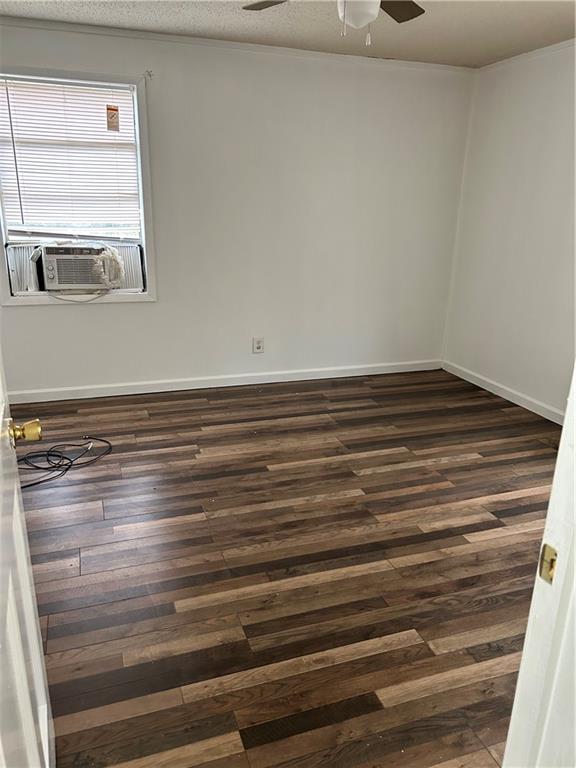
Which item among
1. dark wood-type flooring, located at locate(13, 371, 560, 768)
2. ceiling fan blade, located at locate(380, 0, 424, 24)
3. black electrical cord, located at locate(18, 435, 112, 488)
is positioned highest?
ceiling fan blade, located at locate(380, 0, 424, 24)

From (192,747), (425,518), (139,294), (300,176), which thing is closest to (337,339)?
(300,176)

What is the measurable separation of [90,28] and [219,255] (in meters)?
1.63

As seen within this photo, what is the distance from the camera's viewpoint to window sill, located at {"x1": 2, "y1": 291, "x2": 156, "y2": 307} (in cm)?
380

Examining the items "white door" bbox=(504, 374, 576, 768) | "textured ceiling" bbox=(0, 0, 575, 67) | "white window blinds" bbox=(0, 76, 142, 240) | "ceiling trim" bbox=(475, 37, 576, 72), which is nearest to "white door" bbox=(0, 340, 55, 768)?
"white door" bbox=(504, 374, 576, 768)

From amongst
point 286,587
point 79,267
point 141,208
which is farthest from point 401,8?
point 79,267

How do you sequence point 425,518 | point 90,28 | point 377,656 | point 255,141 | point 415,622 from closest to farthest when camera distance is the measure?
point 377,656 < point 415,622 < point 425,518 < point 90,28 < point 255,141

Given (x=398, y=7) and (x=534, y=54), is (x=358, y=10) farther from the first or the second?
(x=534, y=54)

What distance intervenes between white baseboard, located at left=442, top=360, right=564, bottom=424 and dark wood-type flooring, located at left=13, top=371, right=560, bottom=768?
19 cm

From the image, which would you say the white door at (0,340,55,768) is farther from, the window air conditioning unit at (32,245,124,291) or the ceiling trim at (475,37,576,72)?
the ceiling trim at (475,37,576,72)

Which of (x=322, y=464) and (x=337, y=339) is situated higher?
(x=337, y=339)

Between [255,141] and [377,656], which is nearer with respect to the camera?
[377,656]

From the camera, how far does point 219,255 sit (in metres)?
4.18

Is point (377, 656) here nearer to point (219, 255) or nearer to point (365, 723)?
point (365, 723)

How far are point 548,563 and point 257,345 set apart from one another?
3791 millimetres
